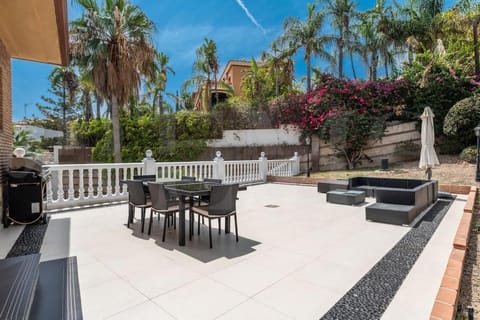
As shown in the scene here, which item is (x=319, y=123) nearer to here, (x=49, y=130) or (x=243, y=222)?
(x=243, y=222)

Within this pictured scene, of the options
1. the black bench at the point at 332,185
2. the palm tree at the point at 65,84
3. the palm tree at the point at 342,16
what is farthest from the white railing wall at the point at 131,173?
the palm tree at the point at 65,84

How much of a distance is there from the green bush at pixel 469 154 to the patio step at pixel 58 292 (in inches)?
541

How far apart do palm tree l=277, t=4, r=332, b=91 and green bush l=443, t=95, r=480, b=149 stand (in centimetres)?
723

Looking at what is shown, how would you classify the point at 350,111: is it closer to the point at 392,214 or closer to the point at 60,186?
the point at 392,214

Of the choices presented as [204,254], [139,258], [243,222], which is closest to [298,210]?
[243,222]

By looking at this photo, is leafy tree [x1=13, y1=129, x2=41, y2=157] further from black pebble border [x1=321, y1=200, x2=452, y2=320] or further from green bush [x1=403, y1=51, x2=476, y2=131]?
green bush [x1=403, y1=51, x2=476, y2=131]

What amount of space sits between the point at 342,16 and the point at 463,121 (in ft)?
28.8

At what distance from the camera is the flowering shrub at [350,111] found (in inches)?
524

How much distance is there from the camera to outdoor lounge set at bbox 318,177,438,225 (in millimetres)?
4684

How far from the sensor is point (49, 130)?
Answer: 22.2 m

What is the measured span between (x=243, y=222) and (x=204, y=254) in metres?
1.64

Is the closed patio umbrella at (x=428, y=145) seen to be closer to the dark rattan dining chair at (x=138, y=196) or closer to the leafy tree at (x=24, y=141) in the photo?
the dark rattan dining chair at (x=138, y=196)

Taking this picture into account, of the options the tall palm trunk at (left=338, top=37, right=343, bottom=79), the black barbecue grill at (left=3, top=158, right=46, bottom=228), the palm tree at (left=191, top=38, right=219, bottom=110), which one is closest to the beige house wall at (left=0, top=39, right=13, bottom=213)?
the black barbecue grill at (left=3, top=158, right=46, bottom=228)

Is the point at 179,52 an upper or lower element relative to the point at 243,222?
upper
